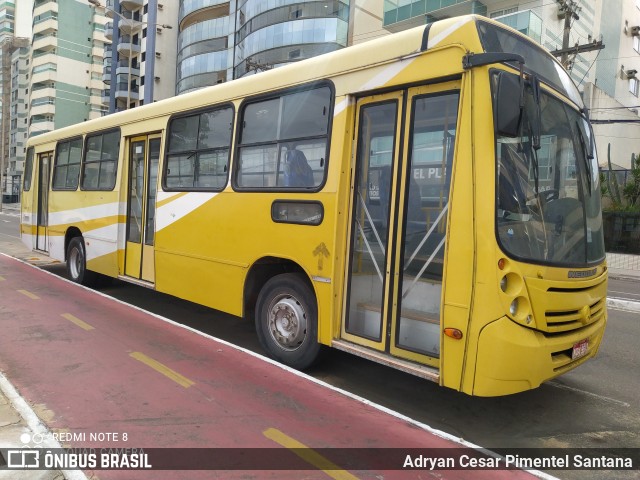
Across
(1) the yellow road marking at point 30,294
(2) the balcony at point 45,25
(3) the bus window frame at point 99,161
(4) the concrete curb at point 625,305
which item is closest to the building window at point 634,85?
(4) the concrete curb at point 625,305

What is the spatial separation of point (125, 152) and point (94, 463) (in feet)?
18.5

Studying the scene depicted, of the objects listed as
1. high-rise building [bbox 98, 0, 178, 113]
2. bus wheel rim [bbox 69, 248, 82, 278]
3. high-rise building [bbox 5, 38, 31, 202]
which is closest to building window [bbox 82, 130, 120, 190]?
bus wheel rim [bbox 69, 248, 82, 278]

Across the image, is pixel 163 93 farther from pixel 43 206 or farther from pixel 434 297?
pixel 434 297

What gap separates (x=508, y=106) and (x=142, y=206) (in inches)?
221

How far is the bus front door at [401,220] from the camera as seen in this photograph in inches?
150

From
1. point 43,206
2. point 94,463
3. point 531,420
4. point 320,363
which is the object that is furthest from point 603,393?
point 43,206

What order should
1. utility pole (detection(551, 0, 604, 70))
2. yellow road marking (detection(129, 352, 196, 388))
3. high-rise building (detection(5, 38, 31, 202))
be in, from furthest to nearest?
high-rise building (detection(5, 38, 31, 202)) → utility pole (detection(551, 0, 604, 70)) → yellow road marking (detection(129, 352, 196, 388))

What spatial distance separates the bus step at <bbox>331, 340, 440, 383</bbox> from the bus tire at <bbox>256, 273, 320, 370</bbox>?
0.44 m

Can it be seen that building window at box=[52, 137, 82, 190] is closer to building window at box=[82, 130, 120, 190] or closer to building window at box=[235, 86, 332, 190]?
building window at box=[82, 130, 120, 190]

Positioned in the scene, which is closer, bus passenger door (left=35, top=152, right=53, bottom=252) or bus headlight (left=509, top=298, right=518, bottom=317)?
bus headlight (left=509, top=298, right=518, bottom=317)

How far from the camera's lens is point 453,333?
11.6 ft

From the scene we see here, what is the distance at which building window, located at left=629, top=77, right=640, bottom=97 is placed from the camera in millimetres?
36531

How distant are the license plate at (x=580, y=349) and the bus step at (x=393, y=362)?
1145mm

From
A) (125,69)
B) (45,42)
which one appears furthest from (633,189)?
(45,42)
